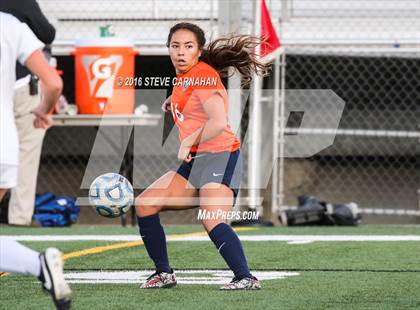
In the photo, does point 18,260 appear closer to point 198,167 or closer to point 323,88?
→ point 198,167

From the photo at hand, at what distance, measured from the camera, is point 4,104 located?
4.67 m

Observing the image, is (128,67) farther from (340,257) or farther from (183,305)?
(183,305)

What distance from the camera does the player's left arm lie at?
237 inches

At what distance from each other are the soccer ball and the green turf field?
0.48 metres

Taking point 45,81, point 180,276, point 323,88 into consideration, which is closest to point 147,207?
point 180,276

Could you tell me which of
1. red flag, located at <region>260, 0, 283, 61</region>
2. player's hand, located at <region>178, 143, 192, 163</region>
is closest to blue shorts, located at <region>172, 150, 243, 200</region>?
player's hand, located at <region>178, 143, 192, 163</region>

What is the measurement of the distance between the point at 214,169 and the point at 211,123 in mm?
238

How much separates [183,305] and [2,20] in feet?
5.20

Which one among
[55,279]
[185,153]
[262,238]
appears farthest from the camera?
[262,238]

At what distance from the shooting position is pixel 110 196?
6.67m

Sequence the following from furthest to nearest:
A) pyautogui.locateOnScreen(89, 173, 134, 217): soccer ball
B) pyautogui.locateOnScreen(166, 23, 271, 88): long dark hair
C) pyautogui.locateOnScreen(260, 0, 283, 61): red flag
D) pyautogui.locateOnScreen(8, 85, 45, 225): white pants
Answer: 1. pyautogui.locateOnScreen(260, 0, 283, 61): red flag
2. pyautogui.locateOnScreen(8, 85, 45, 225): white pants
3. pyautogui.locateOnScreen(89, 173, 134, 217): soccer ball
4. pyautogui.locateOnScreen(166, 23, 271, 88): long dark hair

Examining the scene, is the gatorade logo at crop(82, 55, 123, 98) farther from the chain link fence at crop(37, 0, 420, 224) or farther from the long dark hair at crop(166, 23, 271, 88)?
the long dark hair at crop(166, 23, 271, 88)

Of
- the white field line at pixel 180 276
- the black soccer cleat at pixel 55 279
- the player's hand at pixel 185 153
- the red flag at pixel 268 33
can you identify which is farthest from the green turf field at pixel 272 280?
the red flag at pixel 268 33

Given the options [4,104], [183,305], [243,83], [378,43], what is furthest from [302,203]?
[4,104]
